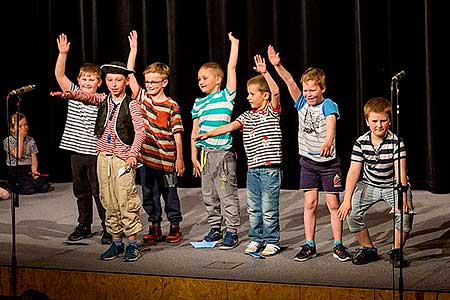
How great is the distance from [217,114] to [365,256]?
104 cm

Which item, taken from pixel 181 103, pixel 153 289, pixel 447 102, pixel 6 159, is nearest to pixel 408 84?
pixel 447 102

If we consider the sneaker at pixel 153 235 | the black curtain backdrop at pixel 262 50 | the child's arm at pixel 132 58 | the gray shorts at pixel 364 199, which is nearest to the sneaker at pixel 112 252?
the sneaker at pixel 153 235

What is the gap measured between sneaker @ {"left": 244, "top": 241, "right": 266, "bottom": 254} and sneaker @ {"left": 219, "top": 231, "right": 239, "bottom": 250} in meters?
0.11

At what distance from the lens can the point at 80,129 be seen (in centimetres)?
466

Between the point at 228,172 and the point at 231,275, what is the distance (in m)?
0.69

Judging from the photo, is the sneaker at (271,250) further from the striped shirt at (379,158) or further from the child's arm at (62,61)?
the child's arm at (62,61)

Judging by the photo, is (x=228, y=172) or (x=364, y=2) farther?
(x=364, y=2)

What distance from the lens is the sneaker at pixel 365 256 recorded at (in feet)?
12.8

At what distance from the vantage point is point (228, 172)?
438 centimetres

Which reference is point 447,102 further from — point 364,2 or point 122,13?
point 122,13

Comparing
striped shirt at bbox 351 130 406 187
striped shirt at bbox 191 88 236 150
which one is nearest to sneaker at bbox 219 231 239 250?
striped shirt at bbox 191 88 236 150

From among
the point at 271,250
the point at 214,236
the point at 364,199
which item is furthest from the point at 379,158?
the point at 214,236

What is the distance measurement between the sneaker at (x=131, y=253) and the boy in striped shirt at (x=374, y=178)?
39.4 inches

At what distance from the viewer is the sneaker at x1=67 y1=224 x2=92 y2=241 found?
4.67 metres
